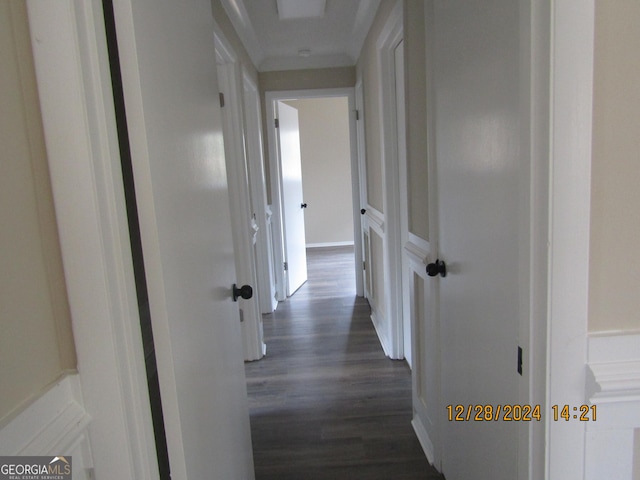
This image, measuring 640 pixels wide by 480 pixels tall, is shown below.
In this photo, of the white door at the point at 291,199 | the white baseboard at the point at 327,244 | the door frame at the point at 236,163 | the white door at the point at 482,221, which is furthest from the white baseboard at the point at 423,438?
the white baseboard at the point at 327,244

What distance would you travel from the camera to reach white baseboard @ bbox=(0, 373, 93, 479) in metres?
0.58

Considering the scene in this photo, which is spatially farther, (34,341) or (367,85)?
(367,85)

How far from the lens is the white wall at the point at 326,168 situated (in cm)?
661

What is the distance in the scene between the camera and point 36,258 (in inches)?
25.5

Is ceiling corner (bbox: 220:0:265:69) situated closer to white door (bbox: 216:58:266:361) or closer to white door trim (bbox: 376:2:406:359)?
white door (bbox: 216:58:266:361)

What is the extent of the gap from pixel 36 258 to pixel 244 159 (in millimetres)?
2238

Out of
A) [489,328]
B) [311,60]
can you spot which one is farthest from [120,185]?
[311,60]

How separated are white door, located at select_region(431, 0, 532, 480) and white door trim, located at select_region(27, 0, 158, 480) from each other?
0.75 metres

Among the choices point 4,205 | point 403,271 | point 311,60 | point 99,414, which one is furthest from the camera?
point 311,60

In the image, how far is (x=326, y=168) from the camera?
6762 millimetres

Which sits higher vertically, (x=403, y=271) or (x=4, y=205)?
(x=4, y=205)

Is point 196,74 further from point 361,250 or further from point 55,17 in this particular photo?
point 361,250
